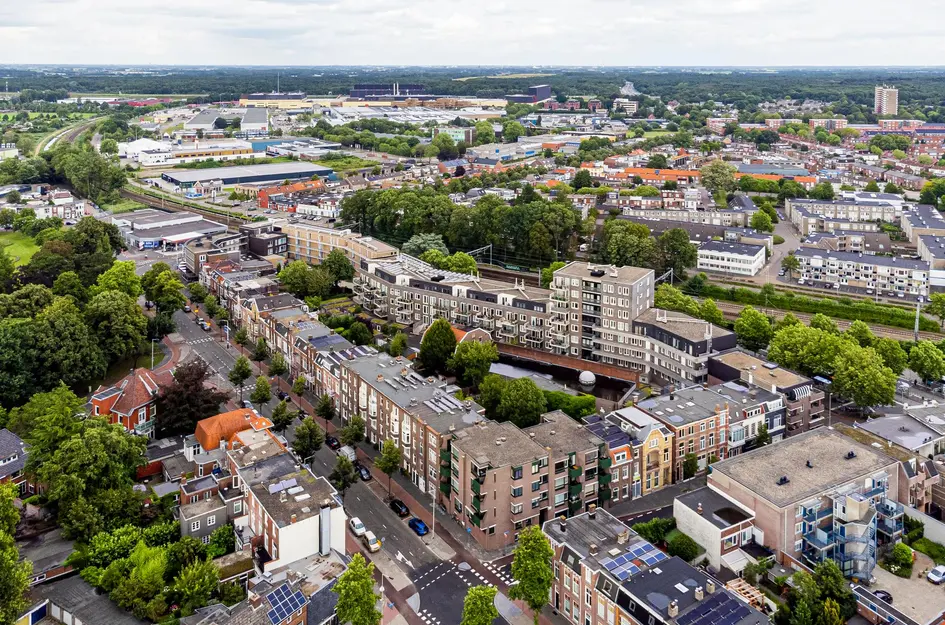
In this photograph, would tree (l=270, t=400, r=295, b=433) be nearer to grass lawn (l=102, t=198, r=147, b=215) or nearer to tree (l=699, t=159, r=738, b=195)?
grass lawn (l=102, t=198, r=147, b=215)

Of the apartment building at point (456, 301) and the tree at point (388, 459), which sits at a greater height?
the apartment building at point (456, 301)

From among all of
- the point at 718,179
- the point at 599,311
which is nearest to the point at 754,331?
the point at 599,311

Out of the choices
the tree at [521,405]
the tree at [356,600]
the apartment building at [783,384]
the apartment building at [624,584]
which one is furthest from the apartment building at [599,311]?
the tree at [356,600]

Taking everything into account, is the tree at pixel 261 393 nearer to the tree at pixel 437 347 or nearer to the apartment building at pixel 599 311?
the tree at pixel 437 347

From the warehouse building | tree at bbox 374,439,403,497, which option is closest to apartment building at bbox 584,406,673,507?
tree at bbox 374,439,403,497

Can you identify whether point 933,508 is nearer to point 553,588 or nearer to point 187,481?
point 553,588

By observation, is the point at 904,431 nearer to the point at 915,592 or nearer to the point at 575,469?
the point at 915,592
